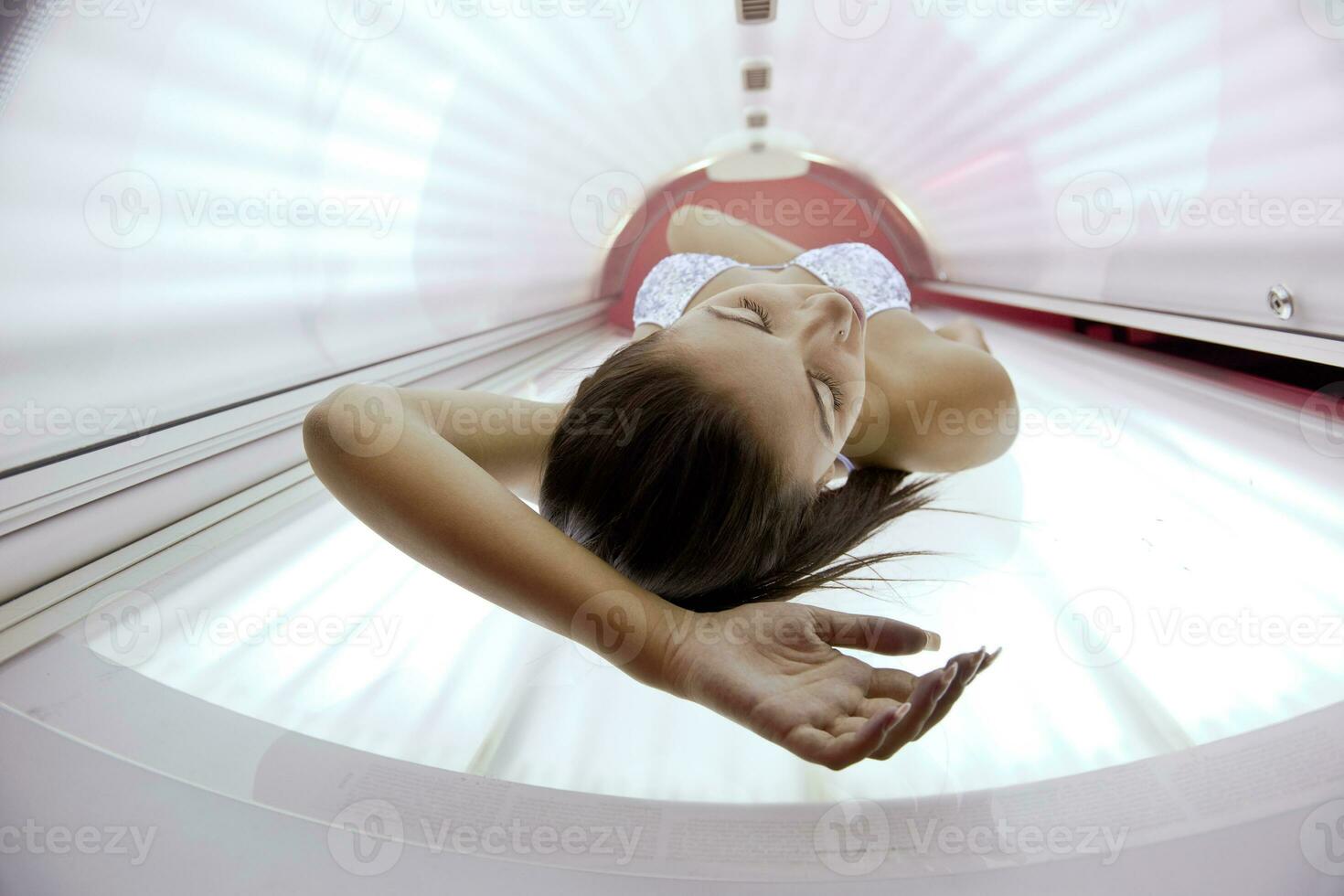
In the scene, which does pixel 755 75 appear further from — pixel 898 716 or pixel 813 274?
pixel 898 716

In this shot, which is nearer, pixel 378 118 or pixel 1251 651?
pixel 1251 651

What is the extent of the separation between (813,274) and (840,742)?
1.35 metres

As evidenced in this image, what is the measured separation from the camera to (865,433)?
142 cm

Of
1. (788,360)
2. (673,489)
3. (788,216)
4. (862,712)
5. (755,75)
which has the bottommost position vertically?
(862,712)

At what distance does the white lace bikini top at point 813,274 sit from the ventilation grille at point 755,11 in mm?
494

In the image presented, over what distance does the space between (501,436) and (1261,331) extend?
1.13 metres

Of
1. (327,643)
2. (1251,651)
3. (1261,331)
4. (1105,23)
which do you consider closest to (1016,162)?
(1105,23)

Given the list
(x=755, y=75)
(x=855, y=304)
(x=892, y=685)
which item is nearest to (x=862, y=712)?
(x=892, y=685)

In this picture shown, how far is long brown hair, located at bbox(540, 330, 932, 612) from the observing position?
86 centimetres

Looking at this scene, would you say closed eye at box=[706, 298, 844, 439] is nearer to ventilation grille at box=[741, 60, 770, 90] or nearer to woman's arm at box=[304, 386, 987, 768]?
woman's arm at box=[304, 386, 987, 768]

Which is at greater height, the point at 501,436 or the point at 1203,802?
the point at 501,436

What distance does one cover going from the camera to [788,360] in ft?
3.17

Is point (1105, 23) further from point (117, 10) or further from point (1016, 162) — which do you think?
point (117, 10)

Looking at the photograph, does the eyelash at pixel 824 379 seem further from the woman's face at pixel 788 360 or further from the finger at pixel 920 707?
the finger at pixel 920 707
